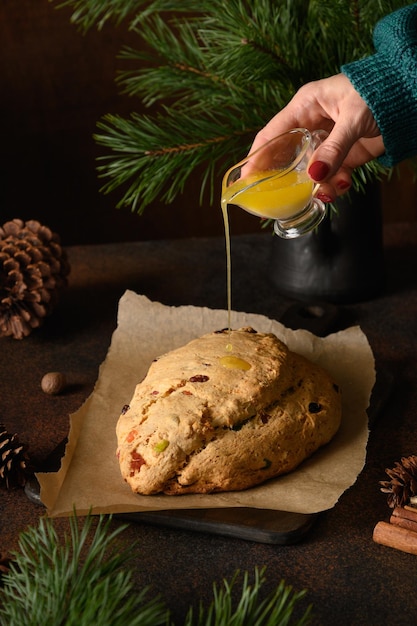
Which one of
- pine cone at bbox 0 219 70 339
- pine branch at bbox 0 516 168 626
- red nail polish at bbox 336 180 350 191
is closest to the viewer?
pine branch at bbox 0 516 168 626

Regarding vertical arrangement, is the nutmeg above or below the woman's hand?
below

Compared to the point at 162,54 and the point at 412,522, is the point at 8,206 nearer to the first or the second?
the point at 162,54

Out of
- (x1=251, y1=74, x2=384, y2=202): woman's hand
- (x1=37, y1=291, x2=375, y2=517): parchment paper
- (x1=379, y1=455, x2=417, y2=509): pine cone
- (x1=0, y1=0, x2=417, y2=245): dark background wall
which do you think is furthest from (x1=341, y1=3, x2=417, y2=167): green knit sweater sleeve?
(x1=0, y1=0, x2=417, y2=245): dark background wall

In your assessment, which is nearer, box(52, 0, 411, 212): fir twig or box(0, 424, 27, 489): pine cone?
box(0, 424, 27, 489): pine cone

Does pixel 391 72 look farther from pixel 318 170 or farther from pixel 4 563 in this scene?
pixel 4 563

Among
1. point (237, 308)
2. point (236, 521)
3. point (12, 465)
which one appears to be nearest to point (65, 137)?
point (237, 308)

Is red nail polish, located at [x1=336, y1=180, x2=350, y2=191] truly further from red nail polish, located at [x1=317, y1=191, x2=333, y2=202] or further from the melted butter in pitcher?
the melted butter in pitcher

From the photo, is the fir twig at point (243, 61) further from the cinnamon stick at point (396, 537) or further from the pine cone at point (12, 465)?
the cinnamon stick at point (396, 537)
